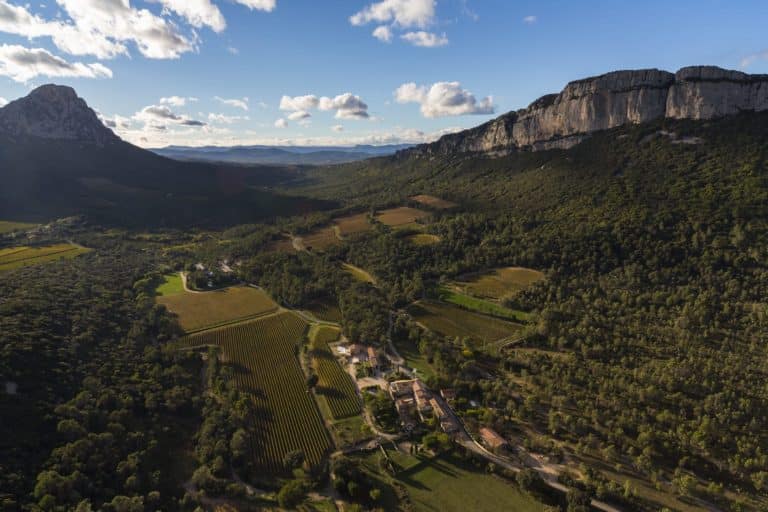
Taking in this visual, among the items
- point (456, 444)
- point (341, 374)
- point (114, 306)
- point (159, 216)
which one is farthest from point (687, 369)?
point (159, 216)

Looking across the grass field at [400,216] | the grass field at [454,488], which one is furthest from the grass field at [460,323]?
the grass field at [400,216]

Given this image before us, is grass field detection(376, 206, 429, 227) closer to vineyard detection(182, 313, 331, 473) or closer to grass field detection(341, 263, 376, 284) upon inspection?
grass field detection(341, 263, 376, 284)

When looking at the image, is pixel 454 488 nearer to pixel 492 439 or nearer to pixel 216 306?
pixel 492 439

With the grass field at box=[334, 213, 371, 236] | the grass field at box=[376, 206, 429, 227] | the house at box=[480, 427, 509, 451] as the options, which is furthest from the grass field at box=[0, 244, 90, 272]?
the house at box=[480, 427, 509, 451]

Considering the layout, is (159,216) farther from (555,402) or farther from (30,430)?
(555,402)

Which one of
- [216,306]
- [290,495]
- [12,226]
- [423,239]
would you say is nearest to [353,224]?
[423,239]

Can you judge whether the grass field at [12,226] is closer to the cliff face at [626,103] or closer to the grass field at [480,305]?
the grass field at [480,305]
